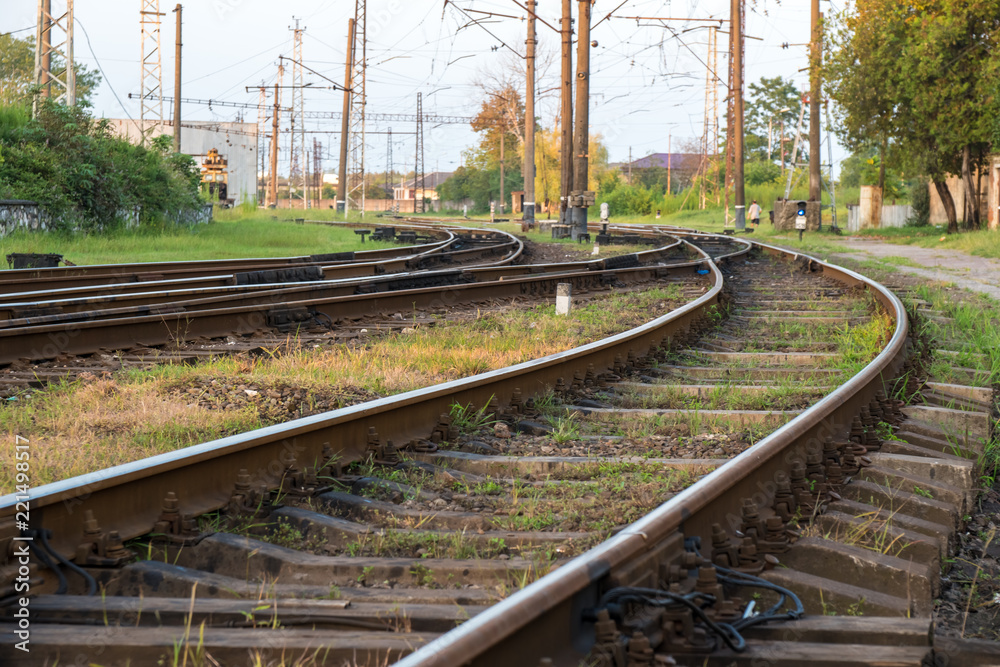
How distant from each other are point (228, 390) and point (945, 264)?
15.9 m

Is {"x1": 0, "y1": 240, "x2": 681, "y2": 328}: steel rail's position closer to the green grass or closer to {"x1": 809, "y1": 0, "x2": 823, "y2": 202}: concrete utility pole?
the green grass

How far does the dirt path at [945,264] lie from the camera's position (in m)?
13.8

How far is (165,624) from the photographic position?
8.29 feet

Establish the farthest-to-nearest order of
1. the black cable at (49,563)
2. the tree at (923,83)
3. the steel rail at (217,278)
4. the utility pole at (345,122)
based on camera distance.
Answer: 1. the utility pole at (345,122)
2. the tree at (923,83)
3. the steel rail at (217,278)
4. the black cable at (49,563)

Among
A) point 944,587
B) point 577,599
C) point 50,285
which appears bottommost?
point 944,587

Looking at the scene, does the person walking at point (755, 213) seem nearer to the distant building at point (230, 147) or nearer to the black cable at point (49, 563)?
the distant building at point (230, 147)

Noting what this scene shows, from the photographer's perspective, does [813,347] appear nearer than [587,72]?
Yes

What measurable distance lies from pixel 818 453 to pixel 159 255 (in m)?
14.6

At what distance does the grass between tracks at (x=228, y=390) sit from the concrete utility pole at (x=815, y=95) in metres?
25.5

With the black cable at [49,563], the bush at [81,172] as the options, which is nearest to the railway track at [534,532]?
the black cable at [49,563]

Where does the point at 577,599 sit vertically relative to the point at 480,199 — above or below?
below

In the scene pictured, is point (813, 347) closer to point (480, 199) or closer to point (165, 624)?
point (165, 624)

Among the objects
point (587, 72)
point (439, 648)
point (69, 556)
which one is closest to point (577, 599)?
point (439, 648)

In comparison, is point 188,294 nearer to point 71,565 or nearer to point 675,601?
point 71,565
